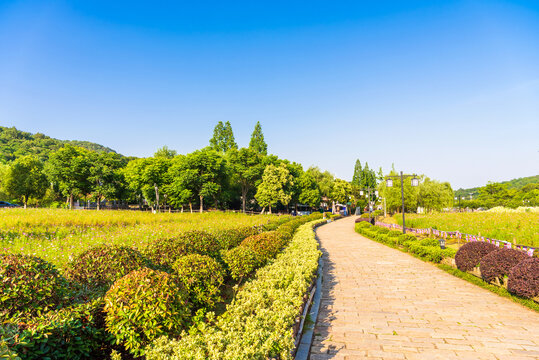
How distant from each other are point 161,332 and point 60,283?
4.86 feet

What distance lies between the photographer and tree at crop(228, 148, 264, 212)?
48125 millimetres

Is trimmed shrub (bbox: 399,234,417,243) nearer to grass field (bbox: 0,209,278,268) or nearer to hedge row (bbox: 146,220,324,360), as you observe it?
grass field (bbox: 0,209,278,268)

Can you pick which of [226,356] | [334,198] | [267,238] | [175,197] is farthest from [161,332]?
[334,198]

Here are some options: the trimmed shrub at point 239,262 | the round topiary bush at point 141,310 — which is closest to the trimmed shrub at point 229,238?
the trimmed shrub at point 239,262

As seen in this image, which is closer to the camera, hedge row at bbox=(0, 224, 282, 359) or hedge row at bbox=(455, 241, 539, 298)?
hedge row at bbox=(0, 224, 282, 359)

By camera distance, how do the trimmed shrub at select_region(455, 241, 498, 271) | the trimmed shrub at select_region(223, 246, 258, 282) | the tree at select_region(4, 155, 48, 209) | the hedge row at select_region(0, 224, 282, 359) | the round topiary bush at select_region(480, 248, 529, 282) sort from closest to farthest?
the hedge row at select_region(0, 224, 282, 359)
the trimmed shrub at select_region(223, 246, 258, 282)
the round topiary bush at select_region(480, 248, 529, 282)
the trimmed shrub at select_region(455, 241, 498, 271)
the tree at select_region(4, 155, 48, 209)

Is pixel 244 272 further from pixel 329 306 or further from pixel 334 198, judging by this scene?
pixel 334 198

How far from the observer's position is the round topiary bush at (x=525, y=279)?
6.33m

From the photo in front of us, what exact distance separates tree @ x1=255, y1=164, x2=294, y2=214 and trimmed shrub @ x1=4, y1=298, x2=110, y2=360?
4273 cm

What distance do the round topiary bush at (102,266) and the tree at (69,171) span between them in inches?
1606

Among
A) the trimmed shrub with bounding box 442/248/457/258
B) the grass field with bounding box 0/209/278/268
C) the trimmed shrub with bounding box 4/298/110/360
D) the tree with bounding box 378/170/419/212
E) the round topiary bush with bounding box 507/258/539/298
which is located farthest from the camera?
the tree with bounding box 378/170/419/212

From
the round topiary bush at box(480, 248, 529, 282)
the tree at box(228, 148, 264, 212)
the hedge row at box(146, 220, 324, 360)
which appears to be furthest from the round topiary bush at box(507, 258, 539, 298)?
the tree at box(228, 148, 264, 212)

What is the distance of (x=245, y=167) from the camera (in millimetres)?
49062

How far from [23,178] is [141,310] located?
49.4m
